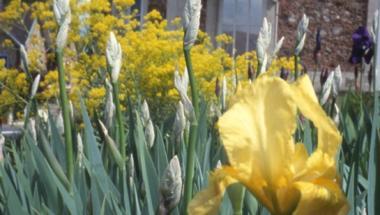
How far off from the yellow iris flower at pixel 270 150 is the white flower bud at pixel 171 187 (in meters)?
0.24

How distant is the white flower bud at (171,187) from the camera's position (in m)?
0.88

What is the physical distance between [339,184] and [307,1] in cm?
1217

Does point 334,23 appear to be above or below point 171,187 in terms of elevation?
below

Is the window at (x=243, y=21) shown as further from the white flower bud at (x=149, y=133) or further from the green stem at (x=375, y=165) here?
the green stem at (x=375, y=165)

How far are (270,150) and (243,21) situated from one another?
11967 millimetres

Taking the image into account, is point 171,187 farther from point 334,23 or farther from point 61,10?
point 334,23

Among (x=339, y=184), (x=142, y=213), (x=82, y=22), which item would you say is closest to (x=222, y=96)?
(x=142, y=213)

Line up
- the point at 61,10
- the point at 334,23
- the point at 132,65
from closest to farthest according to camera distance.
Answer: the point at 61,10, the point at 132,65, the point at 334,23

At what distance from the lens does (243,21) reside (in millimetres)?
12516

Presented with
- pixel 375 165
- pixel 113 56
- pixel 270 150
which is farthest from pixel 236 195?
pixel 113 56

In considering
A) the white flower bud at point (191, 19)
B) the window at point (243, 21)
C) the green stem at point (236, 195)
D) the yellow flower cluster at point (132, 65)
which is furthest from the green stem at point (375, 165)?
the window at point (243, 21)

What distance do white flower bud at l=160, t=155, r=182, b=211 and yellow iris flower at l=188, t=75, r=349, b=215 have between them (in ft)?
0.77

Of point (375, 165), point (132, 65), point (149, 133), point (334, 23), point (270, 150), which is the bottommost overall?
point (334, 23)

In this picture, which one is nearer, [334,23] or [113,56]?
[113,56]
